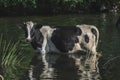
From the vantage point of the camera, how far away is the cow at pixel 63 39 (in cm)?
1805

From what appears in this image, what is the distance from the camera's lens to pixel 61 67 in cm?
1563

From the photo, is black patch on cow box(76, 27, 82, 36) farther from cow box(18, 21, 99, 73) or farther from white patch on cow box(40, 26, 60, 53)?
white patch on cow box(40, 26, 60, 53)

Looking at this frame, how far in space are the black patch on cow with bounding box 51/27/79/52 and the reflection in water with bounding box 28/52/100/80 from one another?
1.06ft

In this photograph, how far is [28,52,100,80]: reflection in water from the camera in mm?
14133

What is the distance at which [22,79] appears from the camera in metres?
13.8

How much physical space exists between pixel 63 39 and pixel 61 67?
2677mm

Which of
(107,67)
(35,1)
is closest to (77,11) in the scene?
(35,1)

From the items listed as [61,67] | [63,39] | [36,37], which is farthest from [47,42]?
[61,67]

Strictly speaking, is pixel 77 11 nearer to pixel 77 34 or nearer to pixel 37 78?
pixel 77 34

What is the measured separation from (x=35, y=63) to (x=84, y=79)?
3.15 meters

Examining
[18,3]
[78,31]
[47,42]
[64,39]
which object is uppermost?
[78,31]

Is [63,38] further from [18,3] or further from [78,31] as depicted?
[18,3]

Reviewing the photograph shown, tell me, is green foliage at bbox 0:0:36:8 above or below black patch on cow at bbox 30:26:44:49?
below

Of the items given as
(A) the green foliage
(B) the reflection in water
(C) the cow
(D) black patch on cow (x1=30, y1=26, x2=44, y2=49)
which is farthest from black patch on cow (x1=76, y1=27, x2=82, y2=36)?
(A) the green foliage
